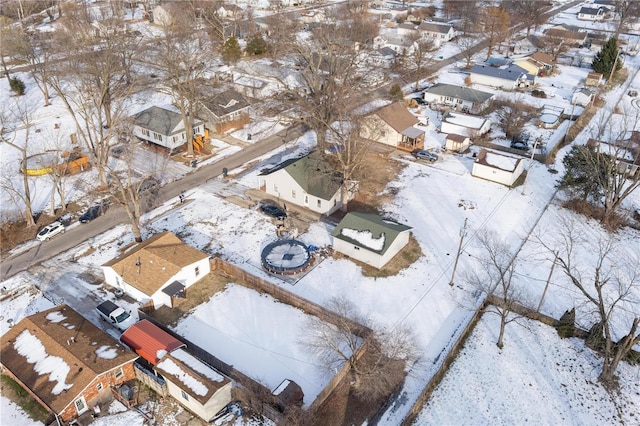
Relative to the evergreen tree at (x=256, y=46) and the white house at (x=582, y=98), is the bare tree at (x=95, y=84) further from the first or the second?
the white house at (x=582, y=98)

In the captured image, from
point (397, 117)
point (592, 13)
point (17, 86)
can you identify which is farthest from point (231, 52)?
point (592, 13)

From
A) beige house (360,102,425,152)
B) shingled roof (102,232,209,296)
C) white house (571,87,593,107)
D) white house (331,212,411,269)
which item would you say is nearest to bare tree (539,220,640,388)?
white house (331,212,411,269)

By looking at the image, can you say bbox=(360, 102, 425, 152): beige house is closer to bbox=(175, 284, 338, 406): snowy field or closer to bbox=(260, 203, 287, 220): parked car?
bbox=(260, 203, 287, 220): parked car

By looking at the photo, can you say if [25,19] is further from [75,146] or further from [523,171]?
[523,171]

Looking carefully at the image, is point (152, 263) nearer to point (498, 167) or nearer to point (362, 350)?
point (362, 350)

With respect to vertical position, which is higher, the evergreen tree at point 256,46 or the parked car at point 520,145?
the evergreen tree at point 256,46

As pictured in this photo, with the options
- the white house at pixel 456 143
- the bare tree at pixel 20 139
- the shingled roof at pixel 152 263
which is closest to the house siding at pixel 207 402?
the shingled roof at pixel 152 263

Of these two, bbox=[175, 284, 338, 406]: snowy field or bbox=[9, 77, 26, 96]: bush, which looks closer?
bbox=[175, 284, 338, 406]: snowy field
